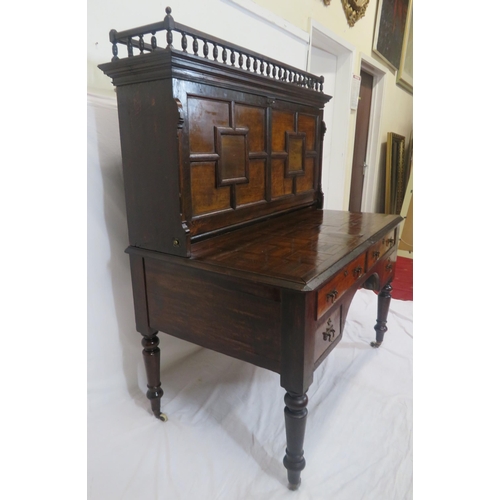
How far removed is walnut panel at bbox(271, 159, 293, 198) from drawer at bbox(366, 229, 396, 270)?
52 centimetres

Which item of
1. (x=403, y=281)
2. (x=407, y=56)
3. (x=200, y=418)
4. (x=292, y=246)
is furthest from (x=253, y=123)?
(x=407, y=56)

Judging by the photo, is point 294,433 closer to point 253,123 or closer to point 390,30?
point 253,123

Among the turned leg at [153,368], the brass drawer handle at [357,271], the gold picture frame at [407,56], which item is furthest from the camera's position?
the gold picture frame at [407,56]

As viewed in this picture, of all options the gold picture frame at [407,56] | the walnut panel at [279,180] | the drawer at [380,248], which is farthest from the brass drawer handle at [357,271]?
the gold picture frame at [407,56]

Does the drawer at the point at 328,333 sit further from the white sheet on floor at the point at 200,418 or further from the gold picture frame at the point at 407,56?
the gold picture frame at the point at 407,56

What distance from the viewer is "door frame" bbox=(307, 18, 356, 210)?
10.1 ft

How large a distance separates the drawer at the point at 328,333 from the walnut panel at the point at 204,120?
74cm

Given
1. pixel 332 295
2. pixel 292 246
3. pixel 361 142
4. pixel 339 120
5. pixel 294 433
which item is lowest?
pixel 294 433

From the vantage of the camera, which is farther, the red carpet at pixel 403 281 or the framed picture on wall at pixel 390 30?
the framed picture on wall at pixel 390 30

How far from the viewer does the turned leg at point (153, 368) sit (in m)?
1.54

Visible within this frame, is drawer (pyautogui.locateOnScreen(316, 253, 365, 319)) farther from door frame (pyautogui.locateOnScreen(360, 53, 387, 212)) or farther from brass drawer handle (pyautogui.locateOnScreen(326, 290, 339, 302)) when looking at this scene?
door frame (pyautogui.locateOnScreen(360, 53, 387, 212))

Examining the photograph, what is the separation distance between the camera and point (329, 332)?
1284 millimetres

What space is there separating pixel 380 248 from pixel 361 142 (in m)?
2.80

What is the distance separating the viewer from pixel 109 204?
154 cm
